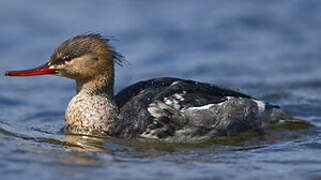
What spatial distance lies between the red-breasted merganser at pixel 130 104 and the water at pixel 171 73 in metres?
0.23

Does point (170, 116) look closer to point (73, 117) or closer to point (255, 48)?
point (73, 117)

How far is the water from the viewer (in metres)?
6.67

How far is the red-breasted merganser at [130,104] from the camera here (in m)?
7.89

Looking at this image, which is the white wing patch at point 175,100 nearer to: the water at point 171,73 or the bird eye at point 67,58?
the water at point 171,73

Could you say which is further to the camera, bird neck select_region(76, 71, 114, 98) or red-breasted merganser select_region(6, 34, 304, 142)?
bird neck select_region(76, 71, 114, 98)

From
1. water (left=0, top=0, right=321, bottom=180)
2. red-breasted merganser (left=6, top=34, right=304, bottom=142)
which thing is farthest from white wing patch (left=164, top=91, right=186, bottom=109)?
water (left=0, top=0, right=321, bottom=180)

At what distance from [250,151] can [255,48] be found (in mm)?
6435

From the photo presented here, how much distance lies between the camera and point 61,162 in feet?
21.5

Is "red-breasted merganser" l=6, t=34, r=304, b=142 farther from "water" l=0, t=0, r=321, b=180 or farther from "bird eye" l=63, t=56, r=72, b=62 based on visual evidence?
"water" l=0, t=0, r=321, b=180

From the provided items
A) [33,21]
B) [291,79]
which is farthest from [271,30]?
[33,21]

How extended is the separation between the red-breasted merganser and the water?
228 mm

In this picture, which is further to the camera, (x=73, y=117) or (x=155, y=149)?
(x=73, y=117)

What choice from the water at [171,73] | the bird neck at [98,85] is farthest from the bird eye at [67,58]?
the water at [171,73]

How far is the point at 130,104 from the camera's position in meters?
8.06
